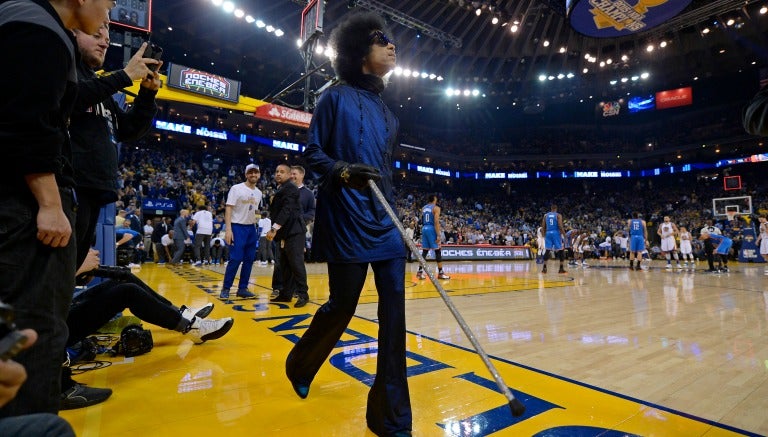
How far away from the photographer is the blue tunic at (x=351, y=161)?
175cm

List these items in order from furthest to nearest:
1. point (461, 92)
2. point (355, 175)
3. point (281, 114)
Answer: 1. point (461, 92)
2. point (281, 114)
3. point (355, 175)

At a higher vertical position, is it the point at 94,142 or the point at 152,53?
the point at 152,53

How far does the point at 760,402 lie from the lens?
6.28ft

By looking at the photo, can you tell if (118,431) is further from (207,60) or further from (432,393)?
(207,60)

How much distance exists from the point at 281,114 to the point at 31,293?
14.6 meters

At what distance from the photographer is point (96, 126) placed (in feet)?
6.41

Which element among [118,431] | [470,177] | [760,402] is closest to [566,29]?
[470,177]

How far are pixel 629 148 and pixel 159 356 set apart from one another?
132ft

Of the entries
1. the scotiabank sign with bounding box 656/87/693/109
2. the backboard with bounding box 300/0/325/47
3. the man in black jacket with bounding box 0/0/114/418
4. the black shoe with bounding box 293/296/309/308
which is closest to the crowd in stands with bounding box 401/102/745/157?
the scotiabank sign with bounding box 656/87/693/109

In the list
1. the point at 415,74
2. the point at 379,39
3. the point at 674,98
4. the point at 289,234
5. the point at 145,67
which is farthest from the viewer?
the point at 674,98

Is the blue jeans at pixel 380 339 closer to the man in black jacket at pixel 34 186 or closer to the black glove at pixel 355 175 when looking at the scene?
the black glove at pixel 355 175

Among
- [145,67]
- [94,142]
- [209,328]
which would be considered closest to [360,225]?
[145,67]

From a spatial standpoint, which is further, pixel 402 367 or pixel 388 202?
pixel 388 202

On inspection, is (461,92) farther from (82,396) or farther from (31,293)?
(31,293)
